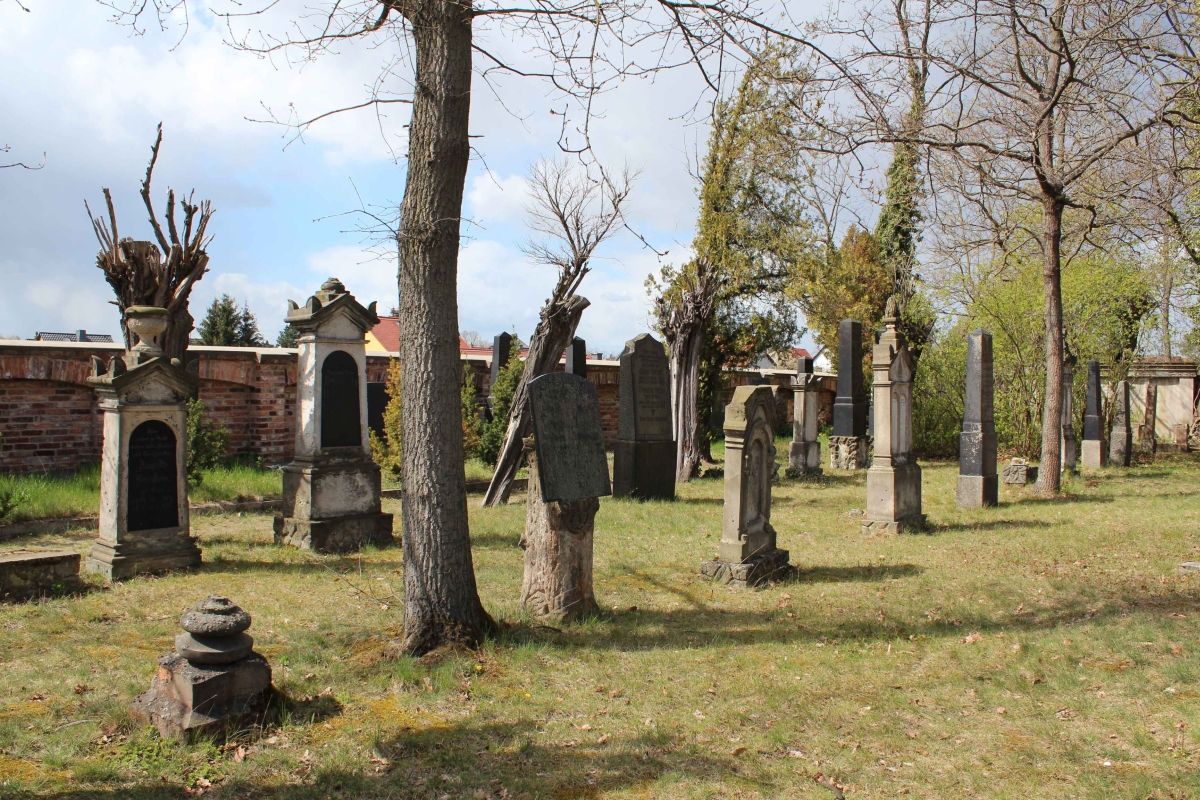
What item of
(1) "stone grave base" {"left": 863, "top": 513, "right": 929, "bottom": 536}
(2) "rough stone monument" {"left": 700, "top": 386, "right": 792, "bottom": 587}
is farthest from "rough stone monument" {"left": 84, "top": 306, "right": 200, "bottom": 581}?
(1) "stone grave base" {"left": 863, "top": 513, "right": 929, "bottom": 536}

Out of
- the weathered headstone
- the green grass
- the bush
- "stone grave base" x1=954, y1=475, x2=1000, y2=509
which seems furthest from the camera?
the weathered headstone

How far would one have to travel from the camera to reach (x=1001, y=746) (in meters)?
4.43

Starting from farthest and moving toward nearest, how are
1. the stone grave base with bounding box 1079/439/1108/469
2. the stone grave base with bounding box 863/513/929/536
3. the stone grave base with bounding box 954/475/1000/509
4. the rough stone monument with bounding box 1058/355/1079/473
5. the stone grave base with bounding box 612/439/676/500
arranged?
1. the stone grave base with bounding box 1079/439/1108/469
2. the rough stone monument with bounding box 1058/355/1079/473
3. the stone grave base with bounding box 612/439/676/500
4. the stone grave base with bounding box 954/475/1000/509
5. the stone grave base with bounding box 863/513/929/536

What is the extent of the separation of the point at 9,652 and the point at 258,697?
2147 mm

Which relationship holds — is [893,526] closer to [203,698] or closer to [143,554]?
[143,554]

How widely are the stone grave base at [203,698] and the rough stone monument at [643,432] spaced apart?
8466 millimetres

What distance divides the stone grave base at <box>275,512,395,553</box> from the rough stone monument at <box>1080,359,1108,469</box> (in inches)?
567

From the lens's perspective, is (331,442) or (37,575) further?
(331,442)

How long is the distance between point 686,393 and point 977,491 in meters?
5.19

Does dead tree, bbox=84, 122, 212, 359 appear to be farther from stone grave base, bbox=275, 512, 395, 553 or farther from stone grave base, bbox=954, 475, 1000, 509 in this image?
stone grave base, bbox=954, 475, 1000, 509

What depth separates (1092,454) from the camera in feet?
57.9

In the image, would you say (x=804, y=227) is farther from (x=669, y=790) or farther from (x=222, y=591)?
(x=669, y=790)

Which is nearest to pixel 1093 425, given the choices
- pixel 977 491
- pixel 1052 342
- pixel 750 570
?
pixel 1052 342

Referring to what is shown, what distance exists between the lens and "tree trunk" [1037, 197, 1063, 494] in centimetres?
1277
